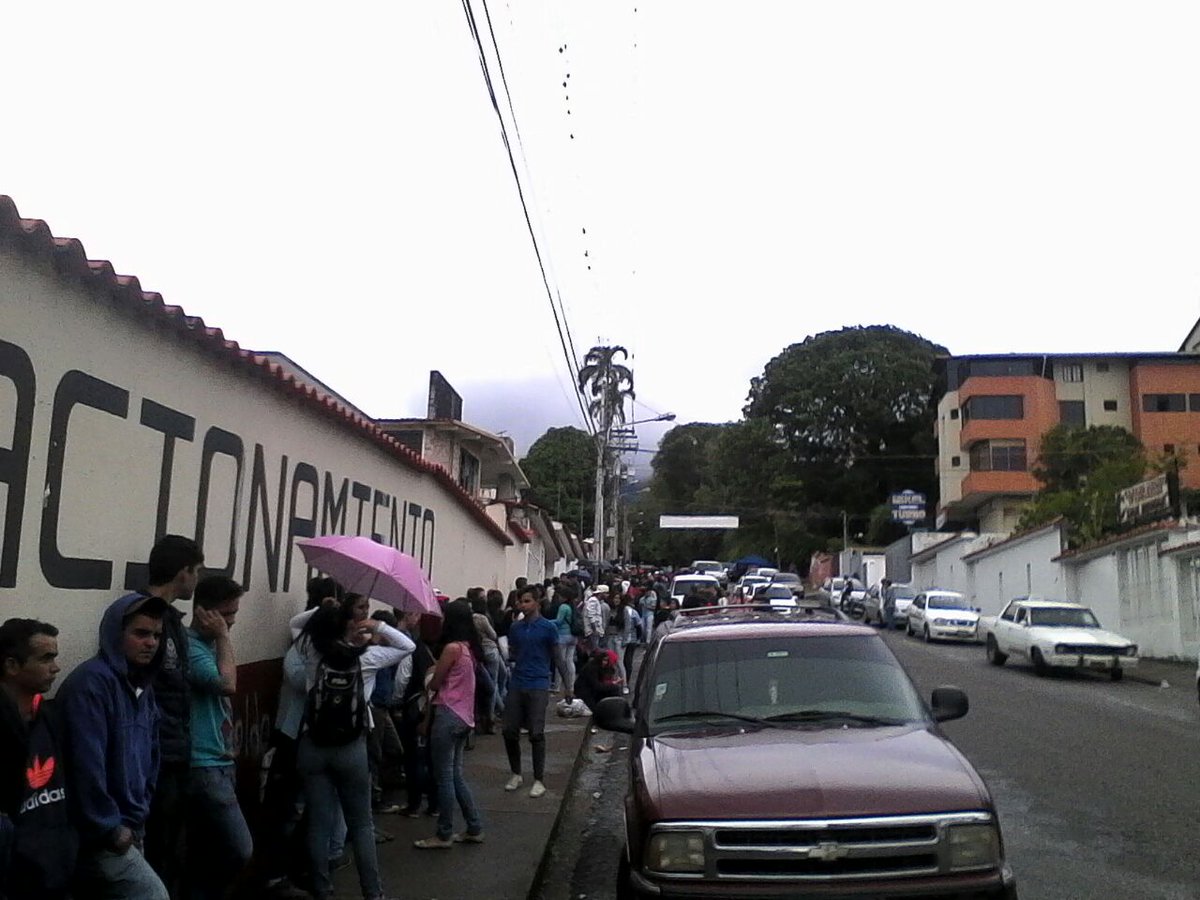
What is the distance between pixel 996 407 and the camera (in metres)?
58.7

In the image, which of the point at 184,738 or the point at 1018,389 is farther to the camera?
the point at 1018,389

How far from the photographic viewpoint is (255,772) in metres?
6.89

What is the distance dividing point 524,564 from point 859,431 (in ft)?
145

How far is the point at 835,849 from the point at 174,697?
2.78 metres

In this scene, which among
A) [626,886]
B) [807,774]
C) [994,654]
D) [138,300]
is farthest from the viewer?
[994,654]

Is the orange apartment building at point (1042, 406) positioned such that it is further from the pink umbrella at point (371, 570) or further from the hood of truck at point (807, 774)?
the hood of truck at point (807, 774)

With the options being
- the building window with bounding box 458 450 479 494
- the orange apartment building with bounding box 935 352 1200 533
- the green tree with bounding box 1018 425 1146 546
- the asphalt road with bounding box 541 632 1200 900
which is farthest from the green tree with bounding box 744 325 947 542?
the asphalt road with bounding box 541 632 1200 900

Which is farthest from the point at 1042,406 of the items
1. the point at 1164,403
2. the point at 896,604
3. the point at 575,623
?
the point at 575,623

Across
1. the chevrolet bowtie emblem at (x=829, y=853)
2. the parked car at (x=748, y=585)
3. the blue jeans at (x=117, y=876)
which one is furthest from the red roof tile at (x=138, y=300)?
the parked car at (x=748, y=585)

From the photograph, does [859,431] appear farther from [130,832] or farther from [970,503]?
[130,832]

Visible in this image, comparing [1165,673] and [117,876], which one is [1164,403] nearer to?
[1165,673]

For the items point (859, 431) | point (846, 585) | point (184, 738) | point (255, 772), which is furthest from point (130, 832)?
point (859, 431)

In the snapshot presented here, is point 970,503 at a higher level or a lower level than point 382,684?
higher

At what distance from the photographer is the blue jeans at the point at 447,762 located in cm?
719
